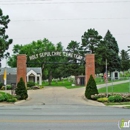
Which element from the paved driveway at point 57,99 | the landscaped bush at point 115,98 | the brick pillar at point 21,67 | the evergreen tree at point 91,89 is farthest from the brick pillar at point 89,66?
the brick pillar at point 21,67

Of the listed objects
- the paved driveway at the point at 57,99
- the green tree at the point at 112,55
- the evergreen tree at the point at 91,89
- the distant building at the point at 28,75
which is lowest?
the paved driveway at the point at 57,99

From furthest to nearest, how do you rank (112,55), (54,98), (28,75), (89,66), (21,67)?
(112,55) → (28,75) → (21,67) → (89,66) → (54,98)

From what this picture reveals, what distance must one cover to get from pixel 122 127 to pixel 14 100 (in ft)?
53.0

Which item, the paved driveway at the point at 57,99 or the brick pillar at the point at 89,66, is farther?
the brick pillar at the point at 89,66

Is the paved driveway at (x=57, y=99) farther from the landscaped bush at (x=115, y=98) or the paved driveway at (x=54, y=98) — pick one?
the landscaped bush at (x=115, y=98)

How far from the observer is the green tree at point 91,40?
64750 mm

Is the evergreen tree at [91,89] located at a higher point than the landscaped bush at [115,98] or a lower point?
higher

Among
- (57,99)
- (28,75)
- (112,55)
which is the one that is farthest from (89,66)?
(112,55)

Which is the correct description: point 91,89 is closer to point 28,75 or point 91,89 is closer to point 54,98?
point 54,98

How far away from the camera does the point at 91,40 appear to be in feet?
213

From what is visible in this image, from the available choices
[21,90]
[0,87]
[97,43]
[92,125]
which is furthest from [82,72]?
[92,125]

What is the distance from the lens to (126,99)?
24.3 meters

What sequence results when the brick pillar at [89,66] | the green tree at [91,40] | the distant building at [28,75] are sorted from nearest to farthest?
the brick pillar at [89,66], the distant building at [28,75], the green tree at [91,40]

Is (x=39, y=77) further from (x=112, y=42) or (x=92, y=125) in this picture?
(x=92, y=125)
